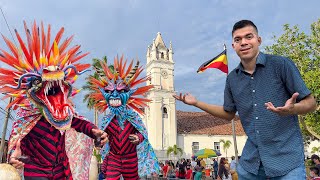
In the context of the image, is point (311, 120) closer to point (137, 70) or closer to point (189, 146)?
point (137, 70)

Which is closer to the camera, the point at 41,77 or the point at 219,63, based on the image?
the point at 41,77

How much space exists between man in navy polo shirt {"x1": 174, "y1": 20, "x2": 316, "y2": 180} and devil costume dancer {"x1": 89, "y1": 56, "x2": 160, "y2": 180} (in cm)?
352

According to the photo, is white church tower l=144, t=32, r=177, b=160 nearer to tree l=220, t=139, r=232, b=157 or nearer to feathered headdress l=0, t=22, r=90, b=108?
tree l=220, t=139, r=232, b=157

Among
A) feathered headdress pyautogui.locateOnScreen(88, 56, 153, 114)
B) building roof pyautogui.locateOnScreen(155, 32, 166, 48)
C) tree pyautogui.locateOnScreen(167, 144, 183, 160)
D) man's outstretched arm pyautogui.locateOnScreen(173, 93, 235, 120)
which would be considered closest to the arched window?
tree pyautogui.locateOnScreen(167, 144, 183, 160)

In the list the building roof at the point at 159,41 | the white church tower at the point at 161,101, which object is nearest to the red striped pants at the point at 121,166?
the white church tower at the point at 161,101

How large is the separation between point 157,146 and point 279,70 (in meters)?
38.0

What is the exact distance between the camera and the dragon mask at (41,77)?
4.05 metres

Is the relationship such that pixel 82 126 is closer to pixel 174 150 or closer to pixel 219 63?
pixel 219 63

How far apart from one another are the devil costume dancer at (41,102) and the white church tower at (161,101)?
34.3 m

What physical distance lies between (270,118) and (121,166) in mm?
3848

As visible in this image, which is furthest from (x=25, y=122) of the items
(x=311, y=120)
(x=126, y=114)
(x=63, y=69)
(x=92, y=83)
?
(x=311, y=120)

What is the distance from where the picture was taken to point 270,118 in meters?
2.32

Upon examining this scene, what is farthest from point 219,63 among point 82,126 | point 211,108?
point 211,108

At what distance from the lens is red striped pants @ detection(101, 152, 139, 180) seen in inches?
225
